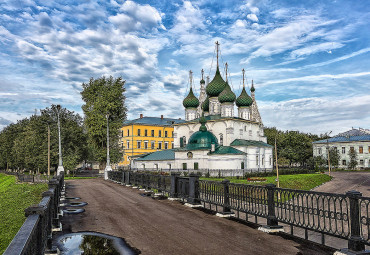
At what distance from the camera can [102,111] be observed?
4431cm

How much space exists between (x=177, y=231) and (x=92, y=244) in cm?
244

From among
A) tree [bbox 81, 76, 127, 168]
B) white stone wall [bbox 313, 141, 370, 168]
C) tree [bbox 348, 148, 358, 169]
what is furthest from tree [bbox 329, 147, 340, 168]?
tree [bbox 81, 76, 127, 168]

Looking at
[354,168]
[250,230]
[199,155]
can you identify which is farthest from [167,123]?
[250,230]

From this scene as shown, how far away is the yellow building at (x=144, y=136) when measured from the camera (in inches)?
2817

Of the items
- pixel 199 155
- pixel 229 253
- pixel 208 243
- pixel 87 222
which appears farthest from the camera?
pixel 199 155

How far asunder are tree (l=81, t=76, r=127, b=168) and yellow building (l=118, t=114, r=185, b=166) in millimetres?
23369

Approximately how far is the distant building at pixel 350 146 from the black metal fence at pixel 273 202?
191 feet

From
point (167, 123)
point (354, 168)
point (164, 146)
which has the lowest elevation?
point (354, 168)

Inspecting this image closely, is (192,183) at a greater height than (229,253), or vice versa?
(192,183)

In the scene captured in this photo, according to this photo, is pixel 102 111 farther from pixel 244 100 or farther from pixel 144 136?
pixel 144 136

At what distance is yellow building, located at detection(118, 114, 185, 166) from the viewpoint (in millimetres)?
71562

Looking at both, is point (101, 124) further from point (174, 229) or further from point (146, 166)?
point (174, 229)

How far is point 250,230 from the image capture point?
9.16 meters

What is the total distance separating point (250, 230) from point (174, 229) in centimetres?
224
